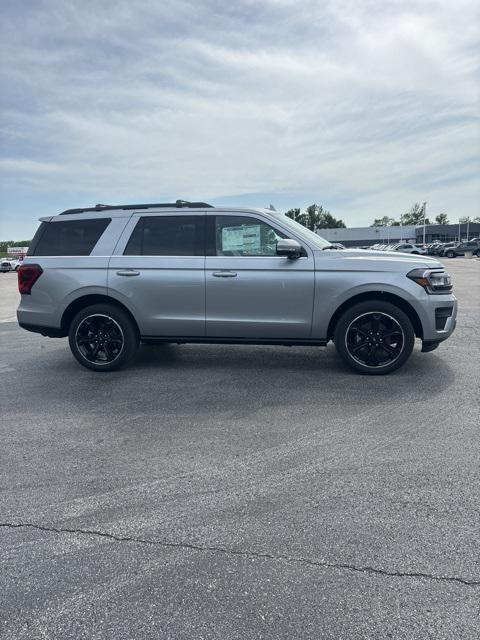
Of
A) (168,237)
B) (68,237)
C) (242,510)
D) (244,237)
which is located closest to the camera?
(242,510)

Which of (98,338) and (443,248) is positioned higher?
(443,248)

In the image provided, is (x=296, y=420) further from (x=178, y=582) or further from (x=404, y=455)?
(x=178, y=582)

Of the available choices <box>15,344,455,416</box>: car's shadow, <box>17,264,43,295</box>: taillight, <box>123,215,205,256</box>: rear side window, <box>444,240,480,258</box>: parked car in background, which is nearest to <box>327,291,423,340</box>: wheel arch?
<box>15,344,455,416</box>: car's shadow

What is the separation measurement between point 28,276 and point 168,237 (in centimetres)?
184

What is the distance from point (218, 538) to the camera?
245 cm

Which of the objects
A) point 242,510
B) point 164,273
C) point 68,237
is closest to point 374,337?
point 164,273

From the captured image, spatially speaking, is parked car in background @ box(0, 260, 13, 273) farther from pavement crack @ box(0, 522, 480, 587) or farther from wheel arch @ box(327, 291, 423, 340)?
pavement crack @ box(0, 522, 480, 587)

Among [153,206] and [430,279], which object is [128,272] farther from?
[430,279]

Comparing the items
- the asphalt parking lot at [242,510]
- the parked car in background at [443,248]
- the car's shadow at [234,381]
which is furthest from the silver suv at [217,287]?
the parked car in background at [443,248]

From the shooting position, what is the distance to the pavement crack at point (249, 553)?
84.2 inches

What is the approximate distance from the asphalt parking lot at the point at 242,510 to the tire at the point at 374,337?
1.05 feet

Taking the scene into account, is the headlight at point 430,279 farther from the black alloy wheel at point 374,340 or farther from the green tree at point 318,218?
the green tree at point 318,218

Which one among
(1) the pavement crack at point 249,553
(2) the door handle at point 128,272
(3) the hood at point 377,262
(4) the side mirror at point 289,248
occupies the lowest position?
(1) the pavement crack at point 249,553

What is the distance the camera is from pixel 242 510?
8.86 ft
